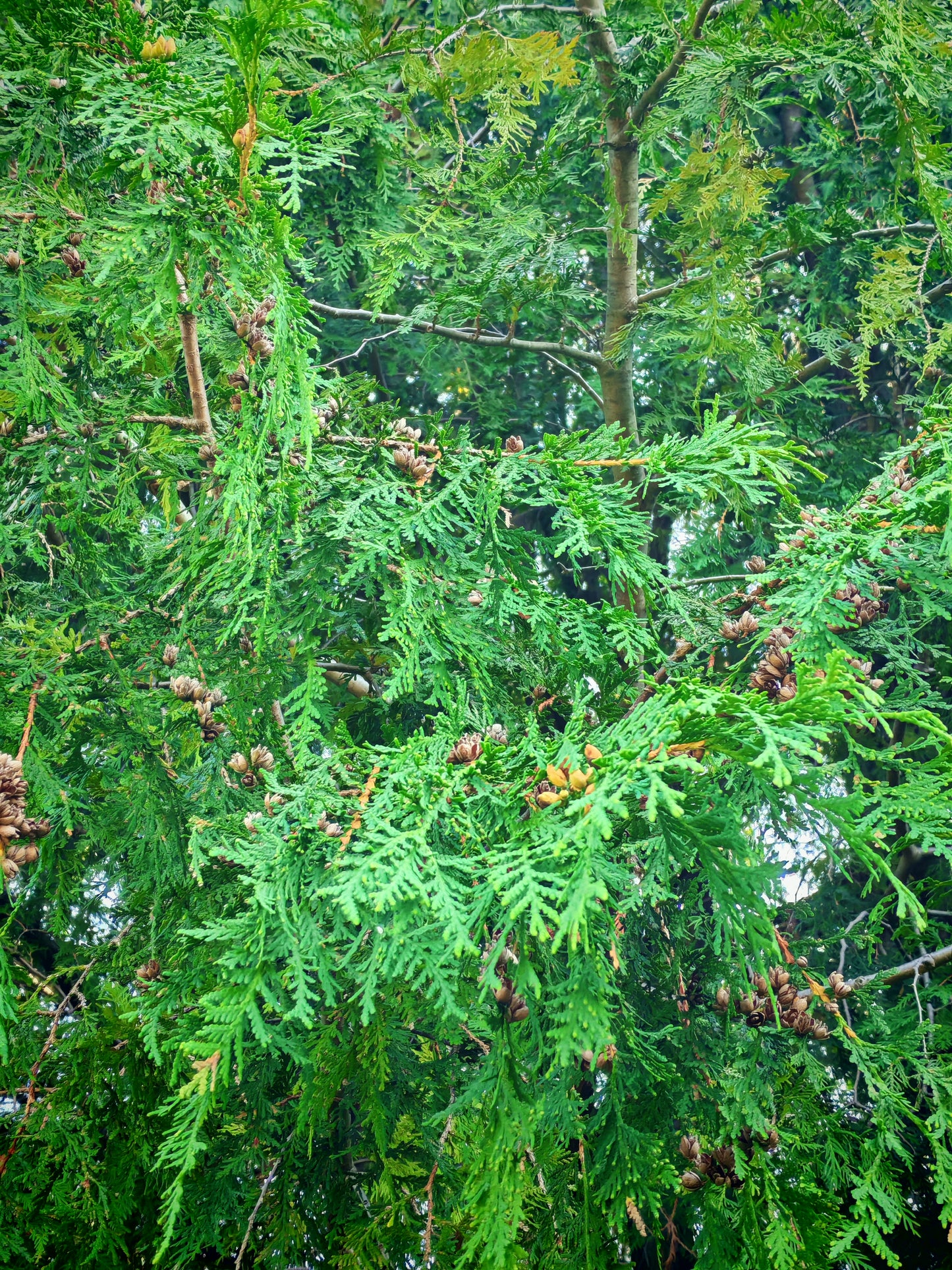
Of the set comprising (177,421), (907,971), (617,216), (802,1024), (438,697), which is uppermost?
(617,216)

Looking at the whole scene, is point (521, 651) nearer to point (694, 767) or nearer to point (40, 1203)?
point (694, 767)

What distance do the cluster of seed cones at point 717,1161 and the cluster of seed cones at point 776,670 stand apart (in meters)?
0.91

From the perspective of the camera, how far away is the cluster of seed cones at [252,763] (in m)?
2.13

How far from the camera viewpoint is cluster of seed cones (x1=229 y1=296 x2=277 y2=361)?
1.99 m

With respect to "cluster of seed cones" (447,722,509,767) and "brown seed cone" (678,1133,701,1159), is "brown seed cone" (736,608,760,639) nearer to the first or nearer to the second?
"cluster of seed cones" (447,722,509,767)

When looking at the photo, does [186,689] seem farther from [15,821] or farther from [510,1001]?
[510,1001]

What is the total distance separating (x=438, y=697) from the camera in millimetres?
1932

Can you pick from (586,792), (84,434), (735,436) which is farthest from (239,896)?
(735,436)

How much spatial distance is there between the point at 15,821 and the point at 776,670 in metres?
1.48

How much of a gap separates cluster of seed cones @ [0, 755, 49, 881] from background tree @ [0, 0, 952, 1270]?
0.02 metres

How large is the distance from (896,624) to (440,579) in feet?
3.40

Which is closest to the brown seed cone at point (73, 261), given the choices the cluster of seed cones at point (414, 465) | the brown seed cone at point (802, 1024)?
the cluster of seed cones at point (414, 465)

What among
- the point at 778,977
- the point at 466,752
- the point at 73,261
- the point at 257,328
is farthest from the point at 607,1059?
the point at 73,261

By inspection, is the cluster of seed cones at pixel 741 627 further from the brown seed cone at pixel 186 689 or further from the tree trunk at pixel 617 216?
the brown seed cone at pixel 186 689
